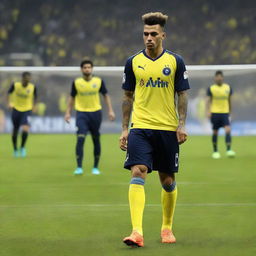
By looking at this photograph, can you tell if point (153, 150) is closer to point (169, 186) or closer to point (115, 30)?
point (169, 186)

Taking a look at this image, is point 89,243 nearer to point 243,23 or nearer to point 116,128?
point 116,128

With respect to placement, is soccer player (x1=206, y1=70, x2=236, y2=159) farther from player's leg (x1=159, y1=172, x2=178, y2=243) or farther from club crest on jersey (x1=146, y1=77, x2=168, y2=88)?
club crest on jersey (x1=146, y1=77, x2=168, y2=88)

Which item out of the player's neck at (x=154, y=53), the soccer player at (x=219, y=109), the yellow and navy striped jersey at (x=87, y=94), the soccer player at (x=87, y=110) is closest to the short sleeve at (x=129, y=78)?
the player's neck at (x=154, y=53)

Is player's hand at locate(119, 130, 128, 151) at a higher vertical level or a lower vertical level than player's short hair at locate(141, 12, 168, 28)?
lower

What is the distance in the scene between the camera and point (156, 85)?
22.3 ft

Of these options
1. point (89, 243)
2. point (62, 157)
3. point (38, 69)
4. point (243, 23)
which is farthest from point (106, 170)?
point (243, 23)

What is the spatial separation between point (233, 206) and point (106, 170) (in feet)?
18.1

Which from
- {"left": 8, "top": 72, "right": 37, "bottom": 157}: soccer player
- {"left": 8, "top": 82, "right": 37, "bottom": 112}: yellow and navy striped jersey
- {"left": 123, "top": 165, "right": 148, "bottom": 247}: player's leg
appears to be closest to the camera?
{"left": 123, "top": 165, "right": 148, "bottom": 247}: player's leg

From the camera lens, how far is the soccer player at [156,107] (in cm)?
671

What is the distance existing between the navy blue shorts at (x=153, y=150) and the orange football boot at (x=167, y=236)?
53 centimetres

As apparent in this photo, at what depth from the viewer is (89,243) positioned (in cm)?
677

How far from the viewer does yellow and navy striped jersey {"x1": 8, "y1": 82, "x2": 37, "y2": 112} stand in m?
18.2

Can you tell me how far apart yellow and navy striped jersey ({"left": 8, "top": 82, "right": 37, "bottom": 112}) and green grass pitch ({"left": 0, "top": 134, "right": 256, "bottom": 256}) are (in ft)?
5.87

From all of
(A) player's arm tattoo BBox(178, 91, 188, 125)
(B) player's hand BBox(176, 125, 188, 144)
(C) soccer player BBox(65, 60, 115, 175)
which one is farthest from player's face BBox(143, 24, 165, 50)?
(C) soccer player BBox(65, 60, 115, 175)
